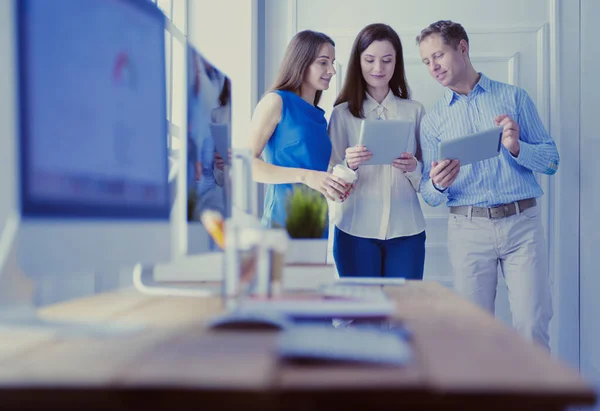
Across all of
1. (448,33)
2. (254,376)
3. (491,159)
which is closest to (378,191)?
(491,159)

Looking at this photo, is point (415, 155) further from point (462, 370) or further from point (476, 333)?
point (462, 370)

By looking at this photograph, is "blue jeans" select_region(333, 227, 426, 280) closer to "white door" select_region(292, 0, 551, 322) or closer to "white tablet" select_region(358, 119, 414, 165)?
"white tablet" select_region(358, 119, 414, 165)

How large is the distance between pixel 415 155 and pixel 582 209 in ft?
3.07

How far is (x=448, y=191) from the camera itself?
2.76 m

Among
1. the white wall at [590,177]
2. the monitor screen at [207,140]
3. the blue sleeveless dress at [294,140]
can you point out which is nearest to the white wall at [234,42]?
the blue sleeveless dress at [294,140]

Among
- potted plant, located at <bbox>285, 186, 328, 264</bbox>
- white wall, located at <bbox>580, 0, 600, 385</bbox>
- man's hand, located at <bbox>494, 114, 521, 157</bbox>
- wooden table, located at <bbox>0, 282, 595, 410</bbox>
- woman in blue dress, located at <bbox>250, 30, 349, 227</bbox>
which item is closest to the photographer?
wooden table, located at <bbox>0, 282, 595, 410</bbox>

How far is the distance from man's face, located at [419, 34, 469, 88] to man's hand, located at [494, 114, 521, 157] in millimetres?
304

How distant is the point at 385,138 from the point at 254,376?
1738 millimetres

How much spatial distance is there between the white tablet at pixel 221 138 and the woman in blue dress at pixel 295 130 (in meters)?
A: 0.66

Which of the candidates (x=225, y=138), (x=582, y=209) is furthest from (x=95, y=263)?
(x=582, y=209)

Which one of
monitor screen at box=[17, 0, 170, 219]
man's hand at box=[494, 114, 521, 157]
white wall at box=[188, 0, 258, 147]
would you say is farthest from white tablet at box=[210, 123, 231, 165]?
white wall at box=[188, 0, 258, 147]

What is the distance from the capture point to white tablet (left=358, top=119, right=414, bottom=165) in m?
2.32

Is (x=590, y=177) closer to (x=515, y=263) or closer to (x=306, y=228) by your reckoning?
(x=515, y=263)

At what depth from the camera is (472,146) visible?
7.82 feet
